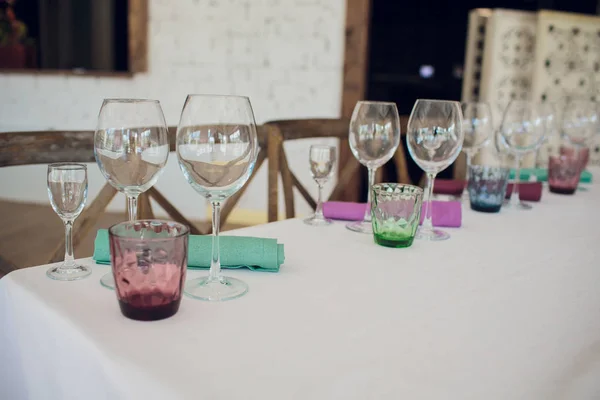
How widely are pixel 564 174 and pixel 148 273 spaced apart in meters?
1.24

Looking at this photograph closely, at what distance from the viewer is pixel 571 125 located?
1.89 m

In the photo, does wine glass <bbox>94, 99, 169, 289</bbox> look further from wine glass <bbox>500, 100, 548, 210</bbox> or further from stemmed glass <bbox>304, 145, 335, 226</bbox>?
wine glass <bbox>500, 100, 548, 210</bbox>

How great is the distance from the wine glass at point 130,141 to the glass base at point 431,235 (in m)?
0.46

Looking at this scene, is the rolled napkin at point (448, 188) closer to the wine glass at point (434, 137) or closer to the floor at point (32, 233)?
the wine glass at point (434, 137)

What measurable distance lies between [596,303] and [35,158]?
1.01 m

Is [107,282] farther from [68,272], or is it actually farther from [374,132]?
[374,132]

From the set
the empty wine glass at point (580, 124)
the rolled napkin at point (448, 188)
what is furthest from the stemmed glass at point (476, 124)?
the empty wine glass at point (580, 124)

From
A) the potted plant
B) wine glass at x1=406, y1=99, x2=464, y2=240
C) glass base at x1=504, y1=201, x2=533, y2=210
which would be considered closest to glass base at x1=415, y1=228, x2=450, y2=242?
wine glass at x1=406, y1=99, x2=464, y2=240

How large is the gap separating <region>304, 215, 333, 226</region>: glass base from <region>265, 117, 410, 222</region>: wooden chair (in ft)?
1.68

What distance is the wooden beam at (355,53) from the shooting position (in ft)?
10.2

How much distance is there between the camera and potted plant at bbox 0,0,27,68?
11.8 ft

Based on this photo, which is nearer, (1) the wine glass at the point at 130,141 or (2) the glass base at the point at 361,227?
(1) the wine glass at the point at 130,141

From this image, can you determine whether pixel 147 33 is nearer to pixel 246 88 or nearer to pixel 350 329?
pixel 246 88

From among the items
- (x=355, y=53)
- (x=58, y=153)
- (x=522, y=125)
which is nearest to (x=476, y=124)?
(x=522, y=125)
